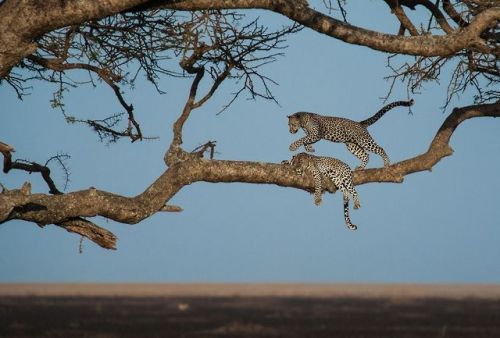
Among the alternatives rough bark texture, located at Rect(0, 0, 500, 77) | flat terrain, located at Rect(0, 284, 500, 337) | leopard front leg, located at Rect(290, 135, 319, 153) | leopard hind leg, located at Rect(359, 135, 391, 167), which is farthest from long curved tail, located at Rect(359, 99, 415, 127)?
flat terrain, located at Rect(0, 284, 500, 337)

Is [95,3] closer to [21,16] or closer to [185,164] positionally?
[21,16]

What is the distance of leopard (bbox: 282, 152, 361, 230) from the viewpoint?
1222cm

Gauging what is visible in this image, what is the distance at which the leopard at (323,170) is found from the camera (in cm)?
1222

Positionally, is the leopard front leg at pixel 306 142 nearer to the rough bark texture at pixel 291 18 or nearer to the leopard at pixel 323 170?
the leopard at pixel 323 170

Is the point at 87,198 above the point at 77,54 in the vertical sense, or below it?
below

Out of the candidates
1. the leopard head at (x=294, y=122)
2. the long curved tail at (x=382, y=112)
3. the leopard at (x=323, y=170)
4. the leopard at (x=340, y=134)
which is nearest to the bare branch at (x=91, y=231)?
the leopard at (x=323, y=170)

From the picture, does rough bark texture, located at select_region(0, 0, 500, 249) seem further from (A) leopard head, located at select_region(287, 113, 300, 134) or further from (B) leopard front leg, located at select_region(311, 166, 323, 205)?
(A) leopard head, located at select_region(287, 113, 300, 134)

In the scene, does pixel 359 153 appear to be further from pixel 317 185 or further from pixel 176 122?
pixel 176 122

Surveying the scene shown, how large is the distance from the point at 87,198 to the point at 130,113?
8.95 feet

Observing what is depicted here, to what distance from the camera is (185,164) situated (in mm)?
11719

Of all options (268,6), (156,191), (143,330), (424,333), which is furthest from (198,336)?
(268,6)

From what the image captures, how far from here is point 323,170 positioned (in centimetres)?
1247

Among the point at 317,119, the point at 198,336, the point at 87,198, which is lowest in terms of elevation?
the point at 198,336

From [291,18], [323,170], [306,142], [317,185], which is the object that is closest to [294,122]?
[306,142]
